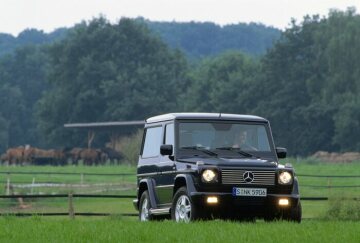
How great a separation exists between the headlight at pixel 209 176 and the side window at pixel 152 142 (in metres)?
2.37

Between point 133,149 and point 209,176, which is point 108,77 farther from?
point 209,176

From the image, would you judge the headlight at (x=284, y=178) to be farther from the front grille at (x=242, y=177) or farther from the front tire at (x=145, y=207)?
the front tire at (x=145, y=207)

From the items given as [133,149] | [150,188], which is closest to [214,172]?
[150,188]

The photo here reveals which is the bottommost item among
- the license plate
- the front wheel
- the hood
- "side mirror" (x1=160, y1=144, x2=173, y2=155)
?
the front wheel

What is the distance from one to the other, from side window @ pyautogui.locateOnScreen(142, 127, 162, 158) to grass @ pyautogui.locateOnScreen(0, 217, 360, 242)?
288 centimetres

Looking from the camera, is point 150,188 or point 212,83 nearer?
point 150,188

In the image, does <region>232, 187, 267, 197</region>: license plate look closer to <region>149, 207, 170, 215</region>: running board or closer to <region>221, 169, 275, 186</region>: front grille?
<region>221, 169, 275, 186</region>: front grille

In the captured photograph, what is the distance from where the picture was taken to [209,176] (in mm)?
18734

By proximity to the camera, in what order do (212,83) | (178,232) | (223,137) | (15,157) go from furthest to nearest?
(212,83) < (15,157) < (223,137) < (178,232)

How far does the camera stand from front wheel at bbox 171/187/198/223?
61.7 feet

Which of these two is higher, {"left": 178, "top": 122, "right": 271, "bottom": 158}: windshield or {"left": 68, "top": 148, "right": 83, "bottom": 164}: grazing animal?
{"left": 178, "top": 122, "right": 271, "bottom": 158}: windshield

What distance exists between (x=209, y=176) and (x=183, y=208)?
86cm

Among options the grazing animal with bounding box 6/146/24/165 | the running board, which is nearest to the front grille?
the running board

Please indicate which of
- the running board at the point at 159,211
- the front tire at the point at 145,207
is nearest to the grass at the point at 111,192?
the front tire at the point at 145,207
